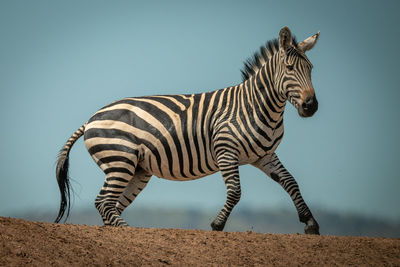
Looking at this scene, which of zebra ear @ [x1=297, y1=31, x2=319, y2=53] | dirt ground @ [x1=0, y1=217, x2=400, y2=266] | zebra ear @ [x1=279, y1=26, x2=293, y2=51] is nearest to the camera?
dirt ground @ [x1=0, y1=217, x2=400, y2=266]

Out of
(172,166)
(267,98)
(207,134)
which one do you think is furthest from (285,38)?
(172,166)

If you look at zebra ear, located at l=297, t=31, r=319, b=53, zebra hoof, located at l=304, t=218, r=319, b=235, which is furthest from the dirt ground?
zebra ear, located at l=297, t=31, r=319, b=53

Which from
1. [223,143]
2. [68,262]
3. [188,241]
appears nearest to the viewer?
[68,262]

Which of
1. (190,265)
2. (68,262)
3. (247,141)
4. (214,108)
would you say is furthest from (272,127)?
(68,262)

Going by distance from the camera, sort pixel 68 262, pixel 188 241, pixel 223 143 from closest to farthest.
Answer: pixel 68 262 → pixel 188 241 → pixel 223 143

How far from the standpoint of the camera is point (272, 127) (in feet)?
32.4

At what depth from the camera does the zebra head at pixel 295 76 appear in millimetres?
9273

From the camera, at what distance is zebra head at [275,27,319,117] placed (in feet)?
30.4

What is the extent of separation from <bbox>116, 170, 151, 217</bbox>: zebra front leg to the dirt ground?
8.17ft

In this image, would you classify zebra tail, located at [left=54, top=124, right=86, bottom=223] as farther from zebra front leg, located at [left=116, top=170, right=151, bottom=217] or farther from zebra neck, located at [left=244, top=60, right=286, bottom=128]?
zebra neck, located at [left=244, top=60, right=286, bottom=128]

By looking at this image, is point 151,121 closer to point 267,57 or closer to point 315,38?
point 267,57

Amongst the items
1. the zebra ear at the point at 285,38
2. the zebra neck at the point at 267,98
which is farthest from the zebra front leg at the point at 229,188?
the zebra ear at the point at 285,38

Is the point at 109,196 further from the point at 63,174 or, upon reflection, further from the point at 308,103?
the point at 308,103

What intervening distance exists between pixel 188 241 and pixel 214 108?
11.2 feet
